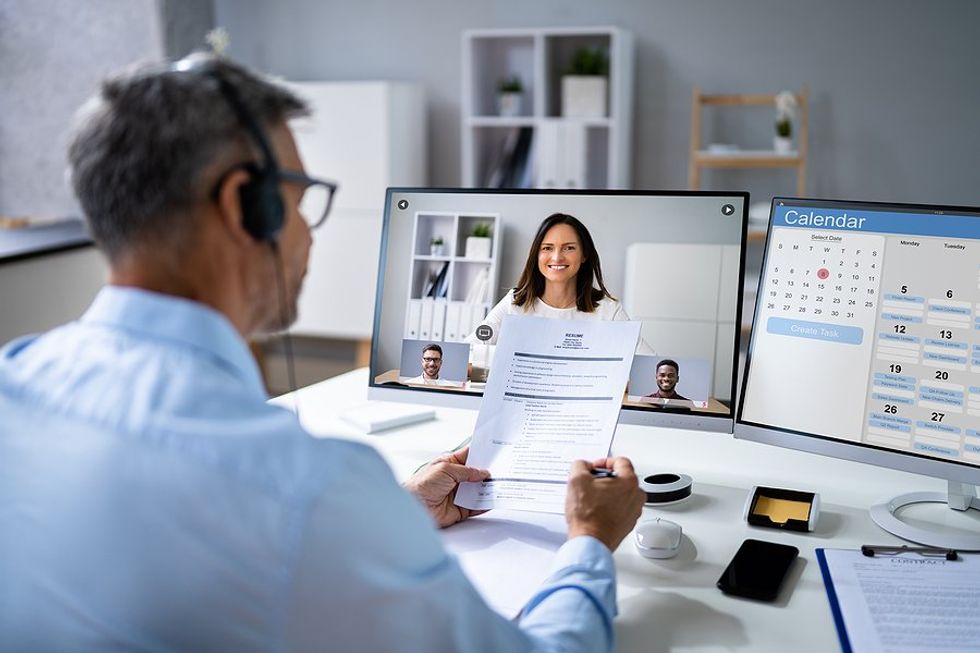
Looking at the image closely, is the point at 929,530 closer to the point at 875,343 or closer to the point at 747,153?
the point at 875,343

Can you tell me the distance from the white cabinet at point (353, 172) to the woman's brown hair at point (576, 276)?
99.0 inches

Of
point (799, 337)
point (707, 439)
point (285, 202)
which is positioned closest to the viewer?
point (285, 202)

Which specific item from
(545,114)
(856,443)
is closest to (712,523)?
(856,443)

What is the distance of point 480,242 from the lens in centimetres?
156

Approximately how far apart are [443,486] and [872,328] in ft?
2.10

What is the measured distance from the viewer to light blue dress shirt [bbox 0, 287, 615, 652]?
2.41ft

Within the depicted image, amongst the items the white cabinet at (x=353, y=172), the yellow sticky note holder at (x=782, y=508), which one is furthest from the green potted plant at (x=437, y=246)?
the white cabinet at (x=353, y=172)

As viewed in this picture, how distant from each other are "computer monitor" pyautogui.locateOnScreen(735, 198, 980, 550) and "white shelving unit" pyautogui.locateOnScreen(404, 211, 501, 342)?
0.44m

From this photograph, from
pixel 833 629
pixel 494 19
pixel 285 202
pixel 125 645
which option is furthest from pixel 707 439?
pixel 494 19

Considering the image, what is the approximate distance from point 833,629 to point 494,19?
3.53 m

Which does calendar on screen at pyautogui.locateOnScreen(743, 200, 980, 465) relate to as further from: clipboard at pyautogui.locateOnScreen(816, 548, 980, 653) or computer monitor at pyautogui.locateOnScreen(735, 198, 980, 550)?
clipboard at pyautogui.locateOnScreen(816, 548, 980, 653)

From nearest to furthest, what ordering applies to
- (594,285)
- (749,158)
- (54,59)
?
1. (594,285)
2. (749,158)
3. (54,59)

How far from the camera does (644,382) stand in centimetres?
149

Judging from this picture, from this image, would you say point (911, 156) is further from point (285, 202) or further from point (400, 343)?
point (285, 202)
